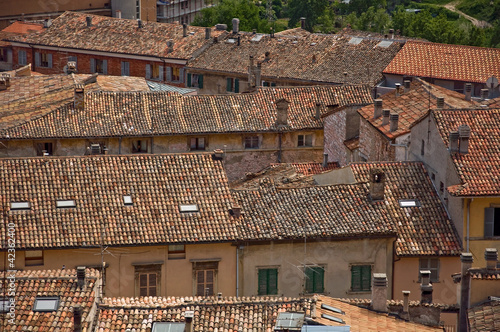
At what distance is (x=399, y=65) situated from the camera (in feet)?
264

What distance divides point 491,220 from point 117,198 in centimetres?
1455

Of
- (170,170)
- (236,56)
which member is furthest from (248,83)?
(170,170)

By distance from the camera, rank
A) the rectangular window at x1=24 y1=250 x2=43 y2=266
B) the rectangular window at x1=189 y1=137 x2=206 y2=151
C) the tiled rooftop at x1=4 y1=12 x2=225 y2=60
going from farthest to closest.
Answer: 1. the tiled rooftop at x1=4 y1=12 x2=225 y2=60
2. the rectangular window at x1=189 y1=137 x2=206 y2=151
3. the rectangular window at x1=24 y1=250 x2=43 y2=266

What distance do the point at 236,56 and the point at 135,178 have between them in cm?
4504

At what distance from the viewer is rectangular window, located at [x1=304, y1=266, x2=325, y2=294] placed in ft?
140

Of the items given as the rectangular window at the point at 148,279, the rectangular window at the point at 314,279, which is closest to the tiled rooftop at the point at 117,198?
the rectangular window at the point at 148,279

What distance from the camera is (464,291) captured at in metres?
35.2

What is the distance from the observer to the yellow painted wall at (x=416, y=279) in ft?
141

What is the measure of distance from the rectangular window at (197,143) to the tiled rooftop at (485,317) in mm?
32198

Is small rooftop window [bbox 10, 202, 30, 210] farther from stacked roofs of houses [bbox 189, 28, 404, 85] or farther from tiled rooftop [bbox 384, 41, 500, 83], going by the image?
tiled rooftop [bbox 384, 41, 500, 83]

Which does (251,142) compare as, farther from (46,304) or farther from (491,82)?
(46,304)

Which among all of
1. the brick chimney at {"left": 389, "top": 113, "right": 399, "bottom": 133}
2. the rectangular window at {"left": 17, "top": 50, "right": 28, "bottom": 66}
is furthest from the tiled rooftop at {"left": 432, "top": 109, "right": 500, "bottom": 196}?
the rectangular window at {"left": 17, "top": 50, "right": 28, "bottom": 66}

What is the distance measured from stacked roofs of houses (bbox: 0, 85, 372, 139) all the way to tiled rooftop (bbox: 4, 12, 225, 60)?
2379cm

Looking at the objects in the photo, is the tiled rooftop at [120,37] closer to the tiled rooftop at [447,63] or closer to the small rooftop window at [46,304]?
the tiled rooftop at [447,63]
